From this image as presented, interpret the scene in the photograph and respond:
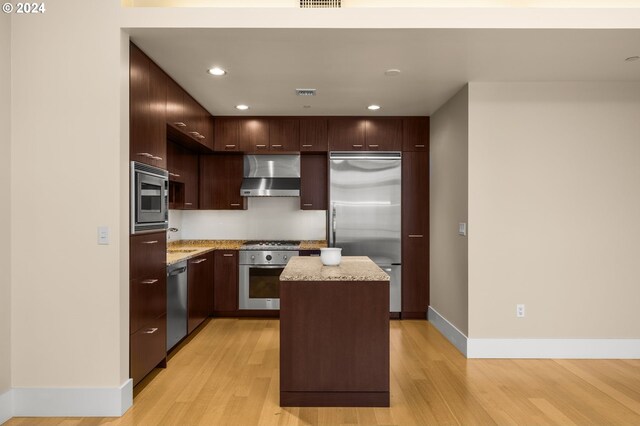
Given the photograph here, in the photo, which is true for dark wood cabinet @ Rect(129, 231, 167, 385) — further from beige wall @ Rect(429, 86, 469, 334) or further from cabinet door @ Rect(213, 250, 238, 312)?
beige wall @ Rect(429, 86, 469, 334)

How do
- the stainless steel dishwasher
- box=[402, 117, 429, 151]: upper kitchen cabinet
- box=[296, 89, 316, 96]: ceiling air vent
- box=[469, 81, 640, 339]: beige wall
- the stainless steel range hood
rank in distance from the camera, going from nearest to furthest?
1. the stainless steel dishwasher
2. box=[469, 81, 640, 339]: beige wall
3. box=[296, 89, 316, 96]: ceiling air vent
4. box=[402, 117, 429, 151]: upper kitchen cabinet
5. the stainless steel range hood

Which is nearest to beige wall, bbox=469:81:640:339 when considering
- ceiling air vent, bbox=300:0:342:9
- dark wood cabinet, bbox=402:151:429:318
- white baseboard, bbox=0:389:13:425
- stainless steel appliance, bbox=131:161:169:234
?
dark wood cabinet, bbox=402:151:429:318

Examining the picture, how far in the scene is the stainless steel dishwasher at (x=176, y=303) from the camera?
3.82m

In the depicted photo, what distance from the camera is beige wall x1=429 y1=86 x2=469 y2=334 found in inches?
162

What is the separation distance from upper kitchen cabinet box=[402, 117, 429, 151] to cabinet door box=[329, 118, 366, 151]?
52 centimetres

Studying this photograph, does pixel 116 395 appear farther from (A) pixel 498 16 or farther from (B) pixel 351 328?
(A) pixel 498 16

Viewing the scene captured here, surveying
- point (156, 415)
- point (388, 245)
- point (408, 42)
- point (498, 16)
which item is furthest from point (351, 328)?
point (388, 245)

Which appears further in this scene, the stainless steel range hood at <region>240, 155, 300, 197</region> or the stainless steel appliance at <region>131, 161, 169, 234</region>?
the stainless steel range hood at <region>240, 155, 300, 197</region>

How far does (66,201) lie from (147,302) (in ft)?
3.01

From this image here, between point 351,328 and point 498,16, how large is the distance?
223 centimetres

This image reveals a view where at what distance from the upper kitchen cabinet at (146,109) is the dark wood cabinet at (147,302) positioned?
1.96 ft

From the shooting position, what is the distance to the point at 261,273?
5.31 meters

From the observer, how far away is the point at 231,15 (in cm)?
280

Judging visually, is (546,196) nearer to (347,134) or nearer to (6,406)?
(347,134)
